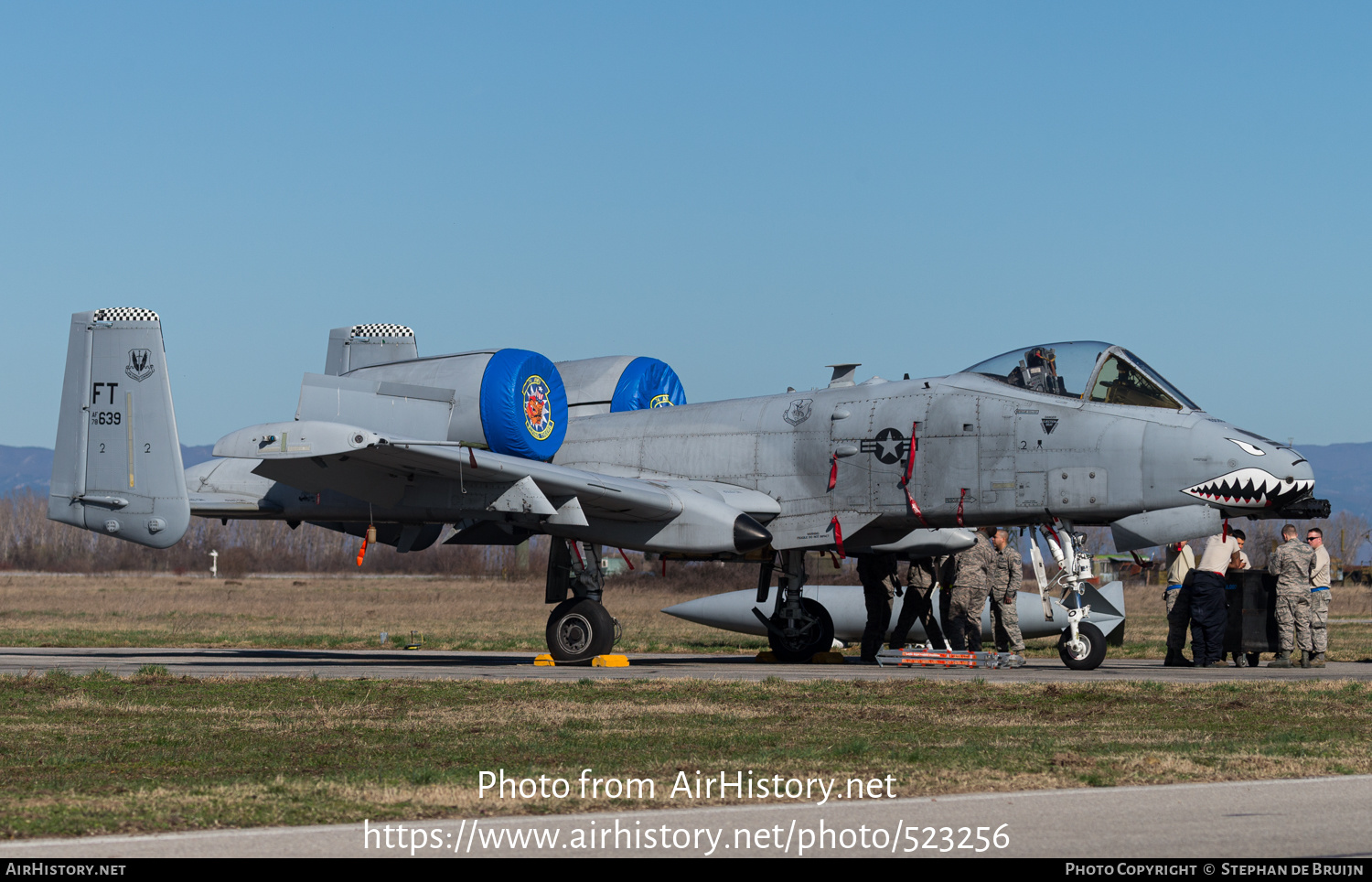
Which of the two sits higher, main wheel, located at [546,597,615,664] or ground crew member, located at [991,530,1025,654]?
ground crew member, located at [991,530,1025,654]

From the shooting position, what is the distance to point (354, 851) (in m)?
6.10

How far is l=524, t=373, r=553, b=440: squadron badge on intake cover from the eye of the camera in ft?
63.5

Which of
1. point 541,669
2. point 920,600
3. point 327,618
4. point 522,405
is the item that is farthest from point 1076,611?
point 327,618

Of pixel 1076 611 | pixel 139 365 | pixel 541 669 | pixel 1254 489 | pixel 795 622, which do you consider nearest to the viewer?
pixel 1254 489

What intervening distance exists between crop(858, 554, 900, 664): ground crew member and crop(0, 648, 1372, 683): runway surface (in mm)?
1528

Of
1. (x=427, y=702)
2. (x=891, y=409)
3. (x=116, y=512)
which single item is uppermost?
(x=891, y=409)

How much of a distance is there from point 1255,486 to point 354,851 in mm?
12609

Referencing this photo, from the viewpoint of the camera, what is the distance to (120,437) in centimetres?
1884

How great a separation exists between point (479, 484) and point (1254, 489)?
362 inches

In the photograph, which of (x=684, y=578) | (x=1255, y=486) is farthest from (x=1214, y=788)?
(x=684, y=578)

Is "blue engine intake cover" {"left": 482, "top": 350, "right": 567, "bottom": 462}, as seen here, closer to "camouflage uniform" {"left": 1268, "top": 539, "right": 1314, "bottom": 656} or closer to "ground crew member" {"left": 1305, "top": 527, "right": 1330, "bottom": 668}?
"camouflage uniform" {"left": 1268, "top": 539, "right": 1314, "bottom": 656}

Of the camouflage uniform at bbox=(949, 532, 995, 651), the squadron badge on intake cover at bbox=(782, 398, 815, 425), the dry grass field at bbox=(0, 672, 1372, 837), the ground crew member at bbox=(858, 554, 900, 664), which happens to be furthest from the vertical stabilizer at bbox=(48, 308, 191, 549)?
the camouflage uniform at bbox=(949, 532, 995, 651)

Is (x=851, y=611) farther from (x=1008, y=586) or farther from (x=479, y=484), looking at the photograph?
(x=479, y=484)
